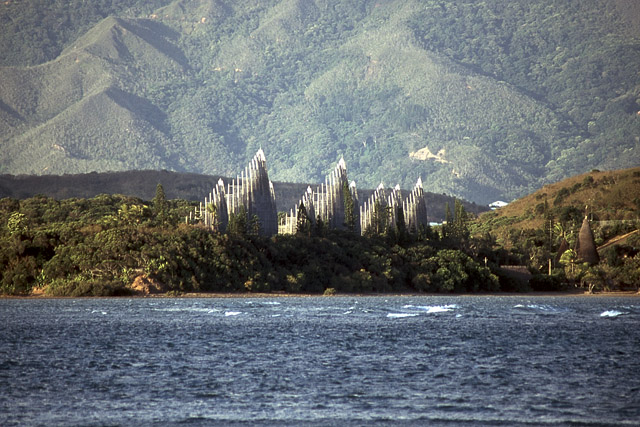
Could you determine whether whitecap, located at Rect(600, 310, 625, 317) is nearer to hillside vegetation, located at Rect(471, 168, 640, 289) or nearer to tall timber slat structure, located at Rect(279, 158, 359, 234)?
hillside vegetation, located at Rect(471, 168, 640, 289)

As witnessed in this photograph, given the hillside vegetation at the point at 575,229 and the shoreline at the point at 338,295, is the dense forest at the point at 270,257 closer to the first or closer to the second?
the hillside vegetation at the point at 575,229

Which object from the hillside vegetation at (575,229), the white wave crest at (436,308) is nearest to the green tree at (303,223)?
the hillside vegetation at (575,229)

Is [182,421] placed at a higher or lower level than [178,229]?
lower

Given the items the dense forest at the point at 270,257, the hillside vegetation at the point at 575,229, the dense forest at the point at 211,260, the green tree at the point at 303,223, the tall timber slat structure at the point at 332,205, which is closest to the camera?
the dense forest at the point at 211,260

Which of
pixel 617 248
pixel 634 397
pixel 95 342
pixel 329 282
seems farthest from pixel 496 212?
pixel 634 397

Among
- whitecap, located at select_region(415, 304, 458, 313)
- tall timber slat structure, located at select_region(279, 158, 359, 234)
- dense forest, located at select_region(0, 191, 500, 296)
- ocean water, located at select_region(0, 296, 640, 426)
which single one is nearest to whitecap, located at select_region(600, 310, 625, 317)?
ocean water, located at select_region(0, 296, 640, 426)

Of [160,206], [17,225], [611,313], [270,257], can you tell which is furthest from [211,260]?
[611,313]

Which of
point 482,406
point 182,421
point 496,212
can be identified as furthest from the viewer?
point 496,212

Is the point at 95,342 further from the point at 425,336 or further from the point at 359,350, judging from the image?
the point at 425,336
